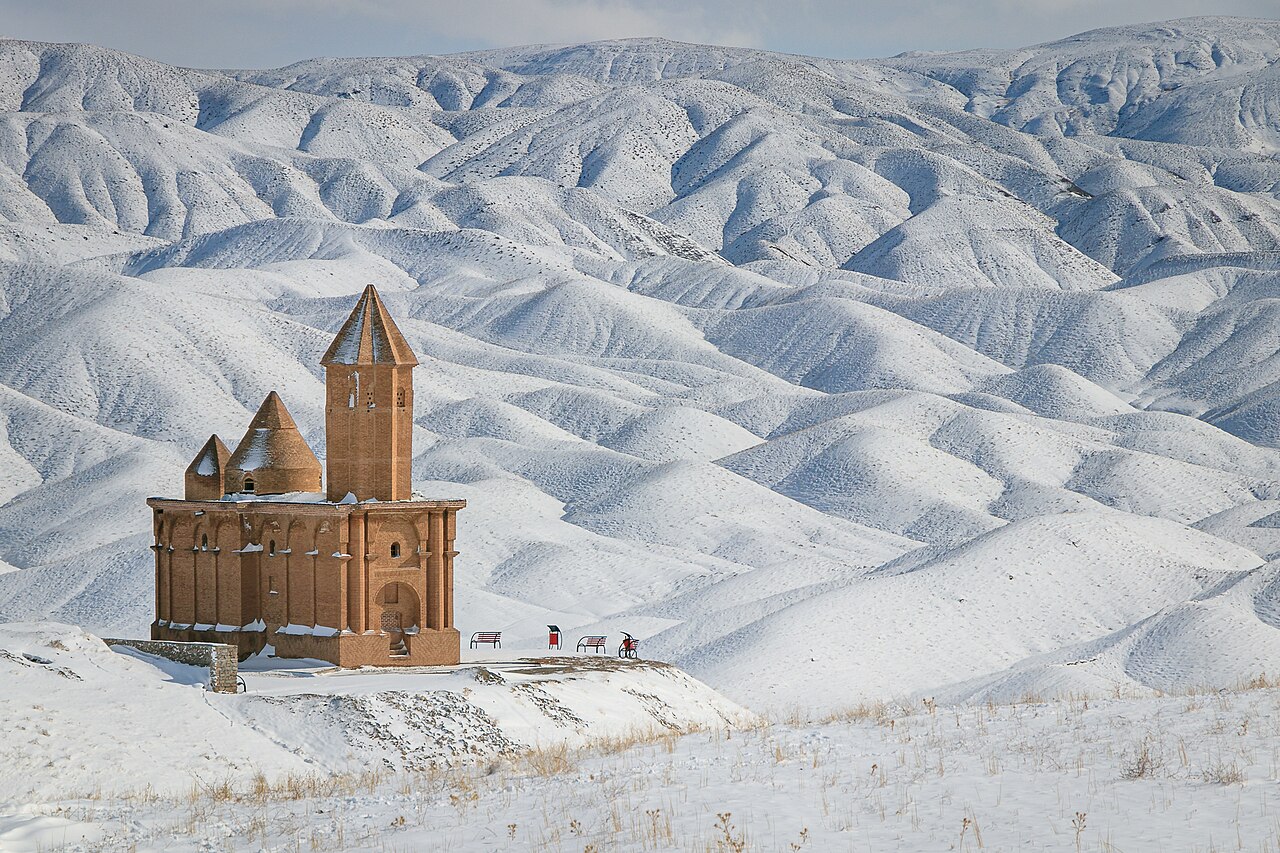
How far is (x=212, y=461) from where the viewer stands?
3136 cm

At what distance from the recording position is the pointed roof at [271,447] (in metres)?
31.0

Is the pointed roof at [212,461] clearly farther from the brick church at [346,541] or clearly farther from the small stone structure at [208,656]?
the small stone structure at [208,656]

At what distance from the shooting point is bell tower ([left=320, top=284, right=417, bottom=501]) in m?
29.5

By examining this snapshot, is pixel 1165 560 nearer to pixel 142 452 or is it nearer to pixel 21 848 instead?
pixel 142 452

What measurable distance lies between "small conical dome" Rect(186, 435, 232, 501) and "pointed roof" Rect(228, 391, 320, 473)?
1.00 ft

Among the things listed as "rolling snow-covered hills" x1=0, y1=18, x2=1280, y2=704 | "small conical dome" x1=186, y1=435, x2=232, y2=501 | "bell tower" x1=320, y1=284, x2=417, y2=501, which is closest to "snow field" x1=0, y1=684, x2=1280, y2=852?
"bell tower" x1=320, y1=284, x2=417, y2=501

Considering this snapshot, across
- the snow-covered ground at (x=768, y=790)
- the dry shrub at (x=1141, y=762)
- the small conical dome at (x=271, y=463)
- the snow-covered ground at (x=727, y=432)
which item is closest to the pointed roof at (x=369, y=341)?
the small conical dome at (x=271, y=463)

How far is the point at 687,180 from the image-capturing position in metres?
186

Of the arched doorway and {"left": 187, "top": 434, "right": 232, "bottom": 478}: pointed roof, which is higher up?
{"left": 187, "top": 434, "right": 232, "bottom": 478}: pointed roof

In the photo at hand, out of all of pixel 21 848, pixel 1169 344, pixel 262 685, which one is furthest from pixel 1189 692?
pixel 1169 344

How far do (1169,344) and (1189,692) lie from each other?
95.3m

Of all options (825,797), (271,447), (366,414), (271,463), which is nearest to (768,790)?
(825,797)

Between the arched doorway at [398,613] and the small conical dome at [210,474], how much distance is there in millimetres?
4133

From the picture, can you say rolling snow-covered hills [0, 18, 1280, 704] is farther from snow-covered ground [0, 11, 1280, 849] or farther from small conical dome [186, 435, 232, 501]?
small conical dome [186, 435, 232, 501]
